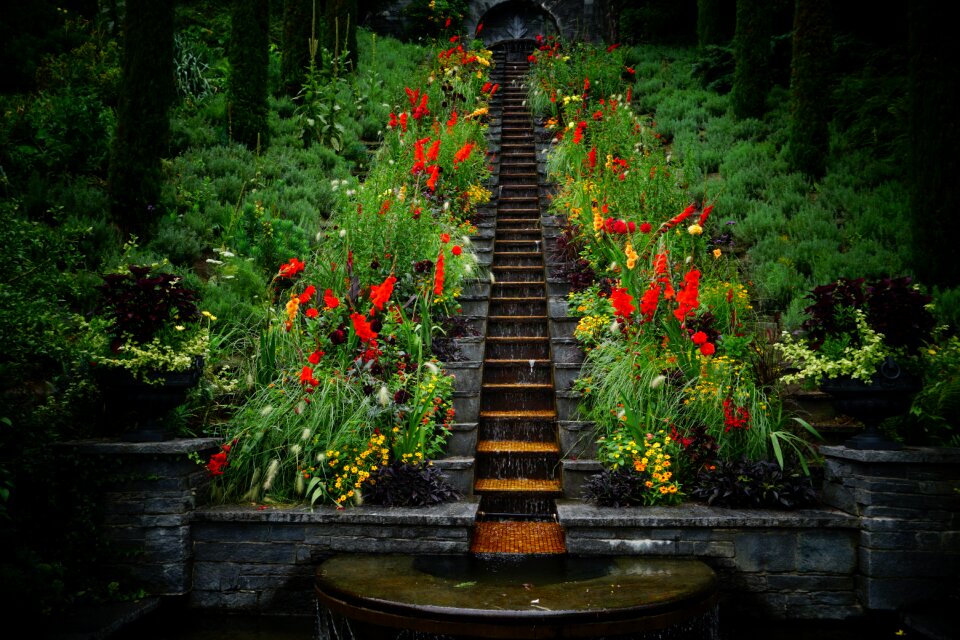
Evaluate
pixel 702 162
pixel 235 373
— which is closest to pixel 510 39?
pixel 702 162

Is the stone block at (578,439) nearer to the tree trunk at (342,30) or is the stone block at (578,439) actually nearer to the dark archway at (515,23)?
the tree trunk at (342,30)

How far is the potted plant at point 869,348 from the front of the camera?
13.3ft

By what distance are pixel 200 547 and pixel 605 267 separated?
418cm

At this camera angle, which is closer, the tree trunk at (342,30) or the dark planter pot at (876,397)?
the dark planter pot at (876,397)

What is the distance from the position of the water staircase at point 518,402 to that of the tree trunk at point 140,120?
10.7 feet

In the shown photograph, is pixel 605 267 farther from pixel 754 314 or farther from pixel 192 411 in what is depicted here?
pixel 192 411

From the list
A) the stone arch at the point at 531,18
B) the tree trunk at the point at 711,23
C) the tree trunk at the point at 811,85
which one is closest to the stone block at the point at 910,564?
the tree trunk at the point at 811,85

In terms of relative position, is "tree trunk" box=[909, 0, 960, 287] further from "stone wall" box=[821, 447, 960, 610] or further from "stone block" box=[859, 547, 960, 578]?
"stone block" box=[859, 547, 960, 578]

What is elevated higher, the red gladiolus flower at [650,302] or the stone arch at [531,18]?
the stone arch at [531,18]

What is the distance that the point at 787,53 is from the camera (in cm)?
1209

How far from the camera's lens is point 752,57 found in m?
10.4

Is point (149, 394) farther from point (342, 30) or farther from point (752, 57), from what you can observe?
point (342, 30)

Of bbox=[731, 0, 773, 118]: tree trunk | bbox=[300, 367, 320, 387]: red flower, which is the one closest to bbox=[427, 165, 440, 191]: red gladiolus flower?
bbox=[300, 367, 320, 387]: red flower

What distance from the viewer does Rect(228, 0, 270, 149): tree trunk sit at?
338 inches
